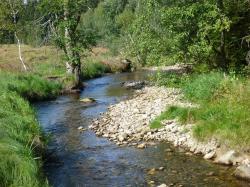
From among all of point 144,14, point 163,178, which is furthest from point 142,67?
point 163,178

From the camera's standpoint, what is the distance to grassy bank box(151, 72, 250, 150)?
46.0 ft

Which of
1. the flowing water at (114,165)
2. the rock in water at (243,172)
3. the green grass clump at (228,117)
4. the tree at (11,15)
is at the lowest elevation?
the flowing water at (114,165)

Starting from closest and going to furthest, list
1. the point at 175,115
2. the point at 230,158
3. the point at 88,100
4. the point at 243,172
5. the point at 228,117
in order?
the point at 243,172
the point at 230,158
the point at 228,117
the point at 175,115
the point at 88,100

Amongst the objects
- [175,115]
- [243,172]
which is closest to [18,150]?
[243,172]

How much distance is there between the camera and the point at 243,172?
12086 mm

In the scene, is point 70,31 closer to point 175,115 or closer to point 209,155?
point 175,115

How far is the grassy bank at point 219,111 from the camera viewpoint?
14035 millimetres

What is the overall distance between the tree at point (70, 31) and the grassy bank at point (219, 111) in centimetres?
1313

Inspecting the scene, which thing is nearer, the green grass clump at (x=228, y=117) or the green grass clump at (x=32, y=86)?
the green grass clump at (x=228, y=117)

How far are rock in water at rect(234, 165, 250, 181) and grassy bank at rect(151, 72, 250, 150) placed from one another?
1277 millimetres

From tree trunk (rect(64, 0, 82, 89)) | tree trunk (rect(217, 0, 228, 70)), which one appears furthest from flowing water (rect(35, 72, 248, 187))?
tree trunk (rect(64, 0, 82, 89))

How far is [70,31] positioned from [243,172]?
22363 millimetres

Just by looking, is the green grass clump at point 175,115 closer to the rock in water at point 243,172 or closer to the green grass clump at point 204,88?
the green grass clump at point 204,88

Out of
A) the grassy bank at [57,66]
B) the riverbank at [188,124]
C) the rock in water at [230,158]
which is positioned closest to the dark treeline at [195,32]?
the riverbank at [188,124]
